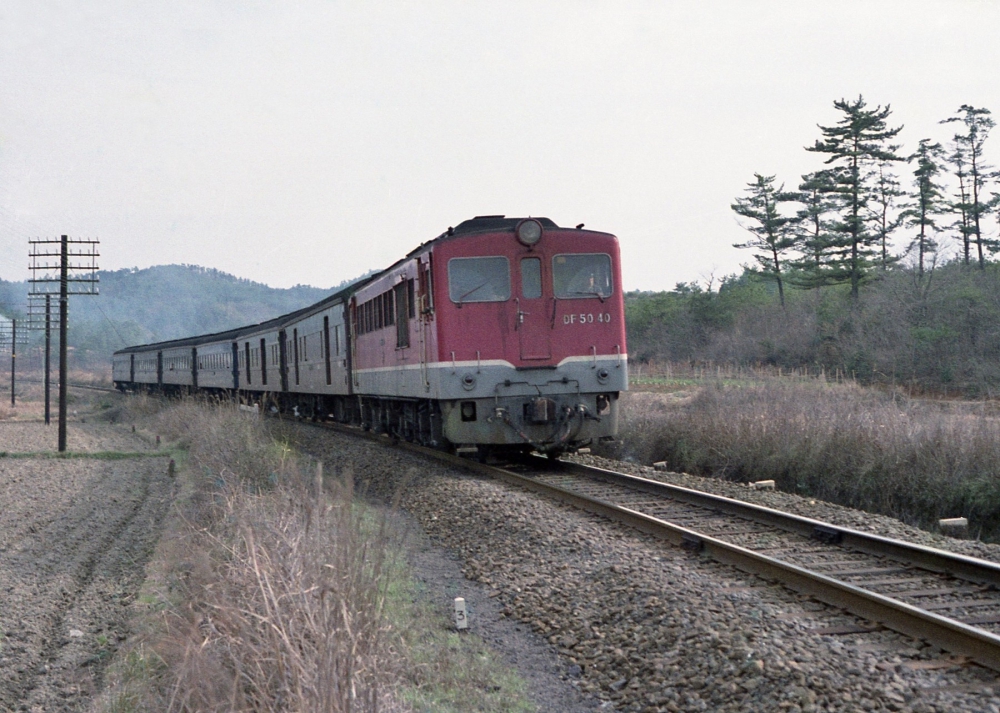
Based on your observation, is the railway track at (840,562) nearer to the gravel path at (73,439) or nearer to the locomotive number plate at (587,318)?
the locomotive number plate at (587,318)

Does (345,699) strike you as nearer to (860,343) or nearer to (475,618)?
(475,618)

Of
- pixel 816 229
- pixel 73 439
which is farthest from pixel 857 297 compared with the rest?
pixel 73 439

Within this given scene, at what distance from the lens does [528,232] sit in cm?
1241

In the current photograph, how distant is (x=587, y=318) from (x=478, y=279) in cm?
149

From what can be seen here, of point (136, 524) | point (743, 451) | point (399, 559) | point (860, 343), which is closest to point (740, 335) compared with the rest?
point (860, 343)

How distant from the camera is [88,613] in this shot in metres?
7.80

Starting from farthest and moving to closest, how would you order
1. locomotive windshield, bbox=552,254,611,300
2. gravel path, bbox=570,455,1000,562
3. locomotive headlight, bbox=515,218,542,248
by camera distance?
locomotive windshield, bbox=552,254,611,300 → locomotive headlight, bbox=515,218,542,248 → gravel path, bbox=570,455,1000,562

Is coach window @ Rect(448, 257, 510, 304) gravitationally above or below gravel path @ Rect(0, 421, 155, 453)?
above

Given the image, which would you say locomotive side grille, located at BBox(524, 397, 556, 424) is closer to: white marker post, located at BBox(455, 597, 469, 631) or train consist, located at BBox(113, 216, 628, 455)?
train consist, located at BBox(113, 216, 628, 455)

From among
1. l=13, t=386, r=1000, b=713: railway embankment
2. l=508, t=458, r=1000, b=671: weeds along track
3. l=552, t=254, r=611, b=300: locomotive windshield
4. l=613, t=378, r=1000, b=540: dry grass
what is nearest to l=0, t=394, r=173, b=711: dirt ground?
l=13, t=386, r=1000, b=713: railway embankment

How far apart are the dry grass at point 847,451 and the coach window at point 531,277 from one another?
12.9 feet

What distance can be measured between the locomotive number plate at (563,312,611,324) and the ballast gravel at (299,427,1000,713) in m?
4.12

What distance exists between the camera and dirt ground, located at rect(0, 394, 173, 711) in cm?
624

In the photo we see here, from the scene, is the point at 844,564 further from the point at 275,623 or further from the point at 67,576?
the point at 67,576
